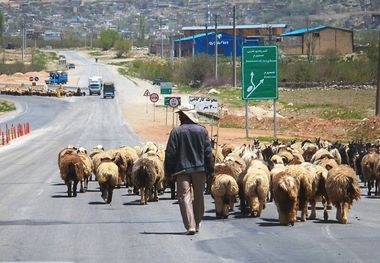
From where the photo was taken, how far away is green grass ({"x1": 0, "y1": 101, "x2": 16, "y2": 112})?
3765 inches

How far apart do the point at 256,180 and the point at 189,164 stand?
2937mm

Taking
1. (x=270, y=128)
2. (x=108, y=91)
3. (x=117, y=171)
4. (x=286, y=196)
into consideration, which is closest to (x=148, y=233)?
(x=286, y=196)

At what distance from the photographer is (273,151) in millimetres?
29078

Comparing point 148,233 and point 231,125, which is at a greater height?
point 148,233

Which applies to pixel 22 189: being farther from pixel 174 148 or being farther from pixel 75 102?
pixel 75 102

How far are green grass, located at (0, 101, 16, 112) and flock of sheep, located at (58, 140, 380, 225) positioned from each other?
6959 cm

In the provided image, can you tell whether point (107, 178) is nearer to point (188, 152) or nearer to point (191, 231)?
point (191, 231)

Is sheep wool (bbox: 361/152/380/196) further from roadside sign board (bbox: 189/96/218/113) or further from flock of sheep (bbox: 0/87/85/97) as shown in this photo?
flock of sheep (bbox: 0/87/85/97)

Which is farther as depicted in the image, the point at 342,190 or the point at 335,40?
the point at 335,40

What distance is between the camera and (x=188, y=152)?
53.6ft

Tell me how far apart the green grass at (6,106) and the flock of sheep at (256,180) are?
69.6m

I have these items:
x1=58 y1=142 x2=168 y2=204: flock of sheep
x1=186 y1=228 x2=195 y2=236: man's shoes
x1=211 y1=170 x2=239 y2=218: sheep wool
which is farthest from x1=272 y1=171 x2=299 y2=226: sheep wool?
x1=58 y1=142 x2=168 y2=204: flock of sheep

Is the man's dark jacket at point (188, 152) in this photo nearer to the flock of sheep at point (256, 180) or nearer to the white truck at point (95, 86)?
the flock of sheep at point (256, 180)

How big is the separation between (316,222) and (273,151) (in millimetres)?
10660
